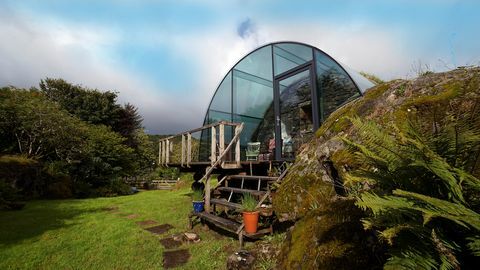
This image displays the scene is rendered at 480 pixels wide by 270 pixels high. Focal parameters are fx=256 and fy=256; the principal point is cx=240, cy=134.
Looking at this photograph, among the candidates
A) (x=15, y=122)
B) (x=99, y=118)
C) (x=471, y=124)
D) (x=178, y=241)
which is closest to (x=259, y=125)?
(x=178, y=241)

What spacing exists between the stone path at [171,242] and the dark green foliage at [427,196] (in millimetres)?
3294

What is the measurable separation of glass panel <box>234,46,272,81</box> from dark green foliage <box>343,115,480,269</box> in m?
6.66

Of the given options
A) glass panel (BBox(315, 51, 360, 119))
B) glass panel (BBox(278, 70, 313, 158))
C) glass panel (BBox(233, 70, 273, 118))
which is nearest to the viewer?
glass panel (BBox(315, 51, 360, 119))

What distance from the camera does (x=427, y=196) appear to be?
50.2 inches

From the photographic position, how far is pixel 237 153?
6.89 m

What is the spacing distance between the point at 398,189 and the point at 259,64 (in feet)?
25.1

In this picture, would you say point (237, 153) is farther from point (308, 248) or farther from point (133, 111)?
point (133, 111)

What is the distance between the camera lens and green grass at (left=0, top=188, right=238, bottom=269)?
3930mm

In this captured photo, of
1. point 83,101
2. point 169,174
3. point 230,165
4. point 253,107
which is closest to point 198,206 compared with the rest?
point 230,165

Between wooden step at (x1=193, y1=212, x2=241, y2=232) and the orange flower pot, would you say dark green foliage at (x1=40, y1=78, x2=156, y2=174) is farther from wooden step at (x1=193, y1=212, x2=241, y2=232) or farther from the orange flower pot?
the orange flower pot

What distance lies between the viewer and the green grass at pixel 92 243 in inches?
155

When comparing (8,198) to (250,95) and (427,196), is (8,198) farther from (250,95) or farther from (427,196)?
(427,196)

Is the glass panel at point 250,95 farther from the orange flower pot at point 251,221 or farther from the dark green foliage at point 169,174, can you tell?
the dark green foliage at point 169,174

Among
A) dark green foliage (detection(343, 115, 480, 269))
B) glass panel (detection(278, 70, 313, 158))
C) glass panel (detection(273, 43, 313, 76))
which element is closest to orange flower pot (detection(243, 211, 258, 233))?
dark green foliage (detection(343, 115, 480, 269))
